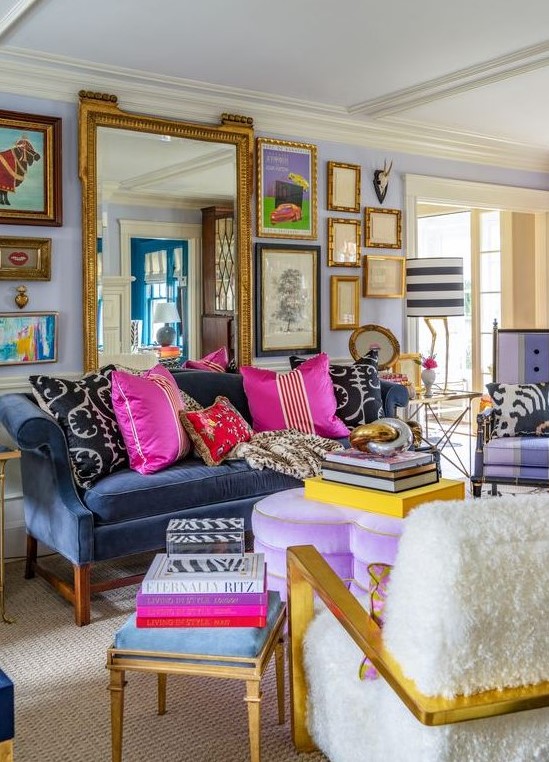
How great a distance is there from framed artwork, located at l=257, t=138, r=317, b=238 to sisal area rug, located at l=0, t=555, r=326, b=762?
2.72 metres

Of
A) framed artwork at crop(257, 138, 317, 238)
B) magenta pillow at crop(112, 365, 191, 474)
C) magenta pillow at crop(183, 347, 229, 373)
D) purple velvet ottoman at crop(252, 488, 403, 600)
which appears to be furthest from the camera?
framed artwork at crop(257, 138, 317, 238)

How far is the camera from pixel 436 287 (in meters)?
5.58

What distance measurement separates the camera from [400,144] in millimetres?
5707

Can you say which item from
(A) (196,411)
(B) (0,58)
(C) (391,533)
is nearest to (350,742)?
(C) (391,533)

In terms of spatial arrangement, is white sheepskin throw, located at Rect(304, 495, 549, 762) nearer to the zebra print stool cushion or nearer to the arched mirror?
the arched mirror

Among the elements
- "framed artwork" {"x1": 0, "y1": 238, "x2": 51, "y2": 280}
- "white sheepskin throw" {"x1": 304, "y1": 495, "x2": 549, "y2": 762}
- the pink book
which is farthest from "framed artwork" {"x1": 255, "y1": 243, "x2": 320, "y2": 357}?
"white sheepskin throw" {"x1": 304, "y1": 495, "x2": 549, "y2": 762}

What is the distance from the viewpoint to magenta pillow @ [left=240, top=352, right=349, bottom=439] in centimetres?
439

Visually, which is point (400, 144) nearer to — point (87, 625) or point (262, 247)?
point (262, 247)

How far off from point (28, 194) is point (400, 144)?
8.94 feet

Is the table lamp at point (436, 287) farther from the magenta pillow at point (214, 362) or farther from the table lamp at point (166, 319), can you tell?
the table lamp at point (166, 319)

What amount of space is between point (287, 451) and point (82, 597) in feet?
4.04

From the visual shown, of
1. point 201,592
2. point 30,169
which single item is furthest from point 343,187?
point 201,592

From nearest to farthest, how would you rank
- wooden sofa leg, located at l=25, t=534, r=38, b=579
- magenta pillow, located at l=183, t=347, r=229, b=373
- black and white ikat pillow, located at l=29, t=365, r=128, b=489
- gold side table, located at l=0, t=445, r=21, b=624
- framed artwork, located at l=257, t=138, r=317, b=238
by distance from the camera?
gold side table, located at l=0, t=445, r=21, b=624 < black and white ikat pillow, located at l=29, t=365, r=128, b=489 < wooden sofa leg, located at l=25, t=534, r=38, b=579 < magenta pillow, located at l=183, t=347, r=229, b=373 < framed artwork, located at l=257, t=138, r=317, b=238

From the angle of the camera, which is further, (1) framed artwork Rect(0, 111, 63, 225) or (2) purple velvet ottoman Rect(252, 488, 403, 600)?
(1) framed artwork Rect(0, 111, 63, 225)
